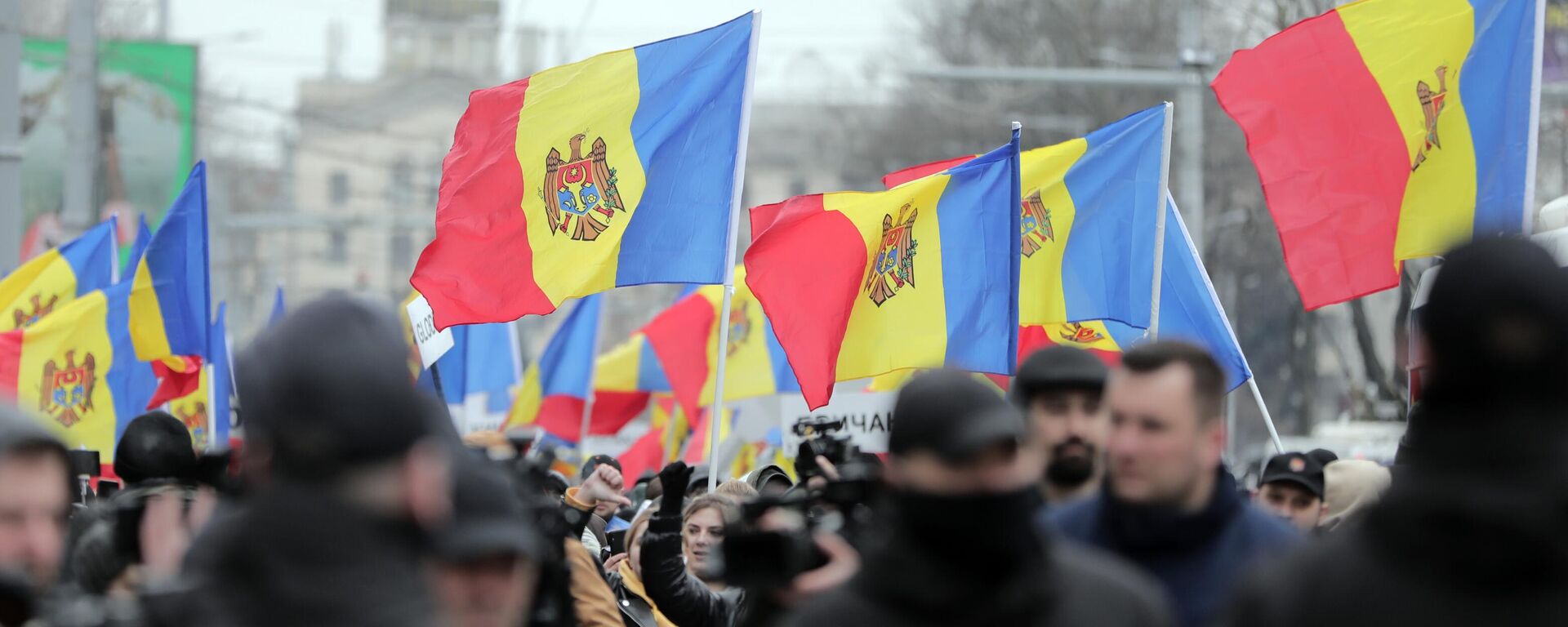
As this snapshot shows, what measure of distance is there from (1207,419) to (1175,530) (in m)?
0.24

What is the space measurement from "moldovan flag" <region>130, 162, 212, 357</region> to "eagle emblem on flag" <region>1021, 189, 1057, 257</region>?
4.62m

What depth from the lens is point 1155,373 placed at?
407cm

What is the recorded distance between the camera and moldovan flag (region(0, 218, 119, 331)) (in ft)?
42.9

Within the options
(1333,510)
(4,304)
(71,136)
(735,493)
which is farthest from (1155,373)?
(71,136)

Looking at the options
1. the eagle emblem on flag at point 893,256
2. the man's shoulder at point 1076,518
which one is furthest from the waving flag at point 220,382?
the man's shoulder at point 1076,518

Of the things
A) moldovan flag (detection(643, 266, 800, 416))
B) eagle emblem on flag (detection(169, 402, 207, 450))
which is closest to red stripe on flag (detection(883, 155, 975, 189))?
moldovan flag (detection(643, 266, 800, 416))

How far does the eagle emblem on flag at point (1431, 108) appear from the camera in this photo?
Result: 8359 mm

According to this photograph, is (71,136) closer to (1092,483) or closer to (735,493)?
(735,493)

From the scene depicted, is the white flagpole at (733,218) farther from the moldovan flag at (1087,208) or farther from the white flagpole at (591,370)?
the white flagpole at (591,370)

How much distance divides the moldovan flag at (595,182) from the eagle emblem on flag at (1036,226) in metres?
1.39

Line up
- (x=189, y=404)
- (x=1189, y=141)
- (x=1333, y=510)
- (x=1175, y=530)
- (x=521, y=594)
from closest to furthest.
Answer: (x=521, y=594)
(x=1175, y=530)
(x=1333, y=510)
(x=189, y=404)
(x=1189, y=141)

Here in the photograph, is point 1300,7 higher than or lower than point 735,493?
higher

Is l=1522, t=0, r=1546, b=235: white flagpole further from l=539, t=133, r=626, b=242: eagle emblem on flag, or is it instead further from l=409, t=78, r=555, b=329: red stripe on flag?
l=409, t=78, r=555, b=329: red stripe on flag

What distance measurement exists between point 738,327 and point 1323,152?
5559mm
